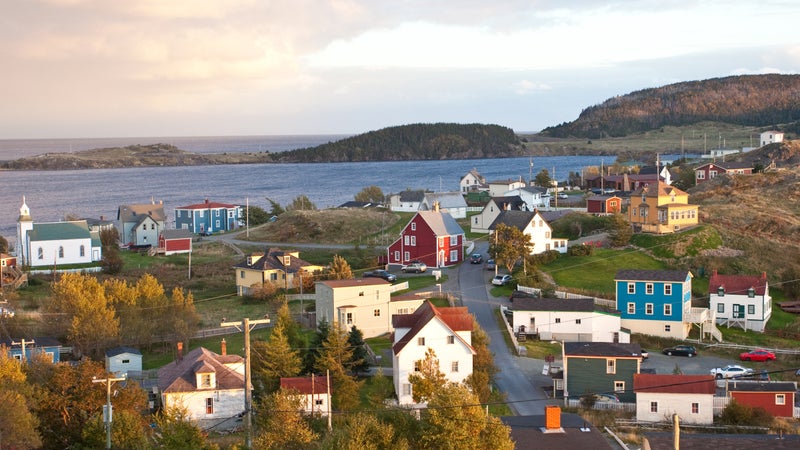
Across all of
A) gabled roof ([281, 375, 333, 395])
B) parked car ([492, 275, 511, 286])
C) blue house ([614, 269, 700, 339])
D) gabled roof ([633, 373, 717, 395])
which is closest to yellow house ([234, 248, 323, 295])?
parked car ([492, 275, 511, 286])

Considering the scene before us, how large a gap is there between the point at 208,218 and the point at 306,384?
58.1 metres

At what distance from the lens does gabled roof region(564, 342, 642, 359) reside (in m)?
35.0

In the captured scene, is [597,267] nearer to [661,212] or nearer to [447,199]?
[661,212]

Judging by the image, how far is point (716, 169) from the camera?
91688 millimetres

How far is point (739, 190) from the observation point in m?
74.9

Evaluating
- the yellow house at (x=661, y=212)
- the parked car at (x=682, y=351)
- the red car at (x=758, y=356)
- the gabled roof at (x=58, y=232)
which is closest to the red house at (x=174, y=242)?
the gabled roof at (x=58, y=232)

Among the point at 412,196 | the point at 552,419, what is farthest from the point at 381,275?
the point at 412,196

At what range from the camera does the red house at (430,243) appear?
5769cm

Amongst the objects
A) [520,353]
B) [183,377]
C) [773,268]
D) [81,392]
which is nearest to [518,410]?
[520,353]

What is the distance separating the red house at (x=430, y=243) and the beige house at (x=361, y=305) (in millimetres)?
13857

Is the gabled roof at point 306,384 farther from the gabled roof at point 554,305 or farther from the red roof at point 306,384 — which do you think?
the gabled roof at point 554,305

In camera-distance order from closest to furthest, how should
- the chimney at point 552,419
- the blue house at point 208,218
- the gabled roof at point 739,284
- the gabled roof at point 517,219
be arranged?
1. the chimney at point 552,419
2. the gabled roof at point 739,284
3. the gabled roof at point 517,219
4. the blue house at point 208,218

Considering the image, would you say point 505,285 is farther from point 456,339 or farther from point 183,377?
point 183,377

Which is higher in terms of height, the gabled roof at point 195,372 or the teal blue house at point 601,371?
the gabled roof at point 195,372
